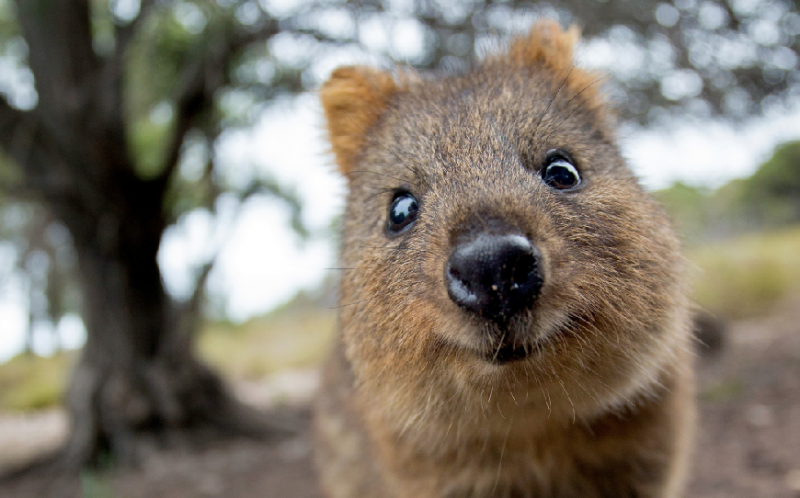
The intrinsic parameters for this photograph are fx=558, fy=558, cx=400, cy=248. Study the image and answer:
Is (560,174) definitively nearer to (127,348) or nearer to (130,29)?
(130,29)

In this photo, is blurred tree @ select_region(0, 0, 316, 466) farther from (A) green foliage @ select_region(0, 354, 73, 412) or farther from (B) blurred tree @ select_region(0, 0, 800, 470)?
(A) green foliage @ select_region(0, 354, 73, 412)

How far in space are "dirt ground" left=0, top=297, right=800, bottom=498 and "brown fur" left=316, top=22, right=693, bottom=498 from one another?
199cm

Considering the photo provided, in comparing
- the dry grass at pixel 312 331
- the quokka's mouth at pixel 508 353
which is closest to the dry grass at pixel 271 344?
the dry grass at pixel 312 331

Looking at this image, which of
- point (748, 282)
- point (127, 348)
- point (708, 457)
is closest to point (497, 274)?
point (708, 457)

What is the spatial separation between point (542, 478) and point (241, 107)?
6772 millimetres

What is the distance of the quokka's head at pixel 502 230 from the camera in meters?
1.81

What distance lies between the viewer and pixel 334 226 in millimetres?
3945

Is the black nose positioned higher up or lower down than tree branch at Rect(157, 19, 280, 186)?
lower down

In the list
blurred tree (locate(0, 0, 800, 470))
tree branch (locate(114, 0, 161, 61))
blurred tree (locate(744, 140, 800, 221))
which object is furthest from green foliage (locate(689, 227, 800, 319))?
tree branch (locate(114, 0, 161, 61))

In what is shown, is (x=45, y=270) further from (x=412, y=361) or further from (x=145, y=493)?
(x=412, y=361)

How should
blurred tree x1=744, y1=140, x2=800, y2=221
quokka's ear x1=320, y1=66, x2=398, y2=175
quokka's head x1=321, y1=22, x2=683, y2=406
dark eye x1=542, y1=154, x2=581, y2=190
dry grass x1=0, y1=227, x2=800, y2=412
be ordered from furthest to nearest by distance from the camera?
dry grass x1=0, y1=227, x2=800, y2=412 < blurred tree x1=744, y1=140, x2=800, y2=221 < quokka's ear x1=320, y1=66, x2=398, y2=175 < dark eye x1=542, y1=154, x2=581, y2=190 < quokka's head x1=321, y1=22, x2=683, y2=406

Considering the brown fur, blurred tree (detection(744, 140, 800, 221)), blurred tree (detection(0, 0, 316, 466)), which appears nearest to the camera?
the brown fur

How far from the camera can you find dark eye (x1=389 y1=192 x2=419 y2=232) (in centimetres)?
254

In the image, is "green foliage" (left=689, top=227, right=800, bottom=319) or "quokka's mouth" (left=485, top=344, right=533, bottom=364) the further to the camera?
"green foliage" (left=689, top=227, right=800, bottom=319)
